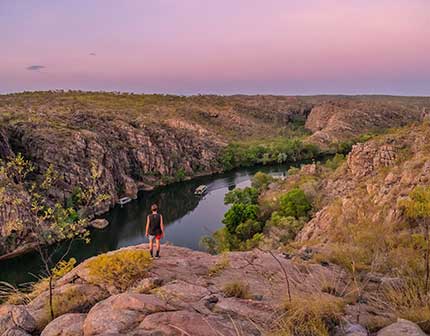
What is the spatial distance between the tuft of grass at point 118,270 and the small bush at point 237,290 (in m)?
2.14

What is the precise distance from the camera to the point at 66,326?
→ 5973mm

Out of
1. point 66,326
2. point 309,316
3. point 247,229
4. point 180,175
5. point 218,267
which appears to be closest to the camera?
point 309,316

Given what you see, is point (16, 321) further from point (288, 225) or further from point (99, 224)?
point (99, 224)

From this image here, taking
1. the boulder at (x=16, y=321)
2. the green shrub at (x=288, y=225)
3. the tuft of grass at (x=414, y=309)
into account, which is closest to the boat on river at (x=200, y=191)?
the green shrub at (x=288, y=225)

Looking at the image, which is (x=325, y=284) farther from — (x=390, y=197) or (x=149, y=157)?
(x=149, y=157)

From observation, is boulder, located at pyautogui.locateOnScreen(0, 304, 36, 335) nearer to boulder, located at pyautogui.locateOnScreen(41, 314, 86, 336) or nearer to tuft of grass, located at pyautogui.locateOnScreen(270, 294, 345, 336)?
boulder, located at pyautogui.locateOnScreen(41, 314, 86, 336)

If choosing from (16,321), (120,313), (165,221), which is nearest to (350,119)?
(165,221)

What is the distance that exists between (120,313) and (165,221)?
5819 cm

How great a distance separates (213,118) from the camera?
536 feet

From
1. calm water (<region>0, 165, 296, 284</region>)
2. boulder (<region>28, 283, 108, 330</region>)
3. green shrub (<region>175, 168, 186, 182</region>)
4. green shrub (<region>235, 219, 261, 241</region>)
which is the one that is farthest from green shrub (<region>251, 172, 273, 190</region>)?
boulder (<region>28, 283, 108, 330</region>)

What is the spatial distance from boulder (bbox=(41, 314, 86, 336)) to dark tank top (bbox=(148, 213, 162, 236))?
454 centimetres

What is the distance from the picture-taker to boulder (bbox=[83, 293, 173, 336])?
17.7 feet

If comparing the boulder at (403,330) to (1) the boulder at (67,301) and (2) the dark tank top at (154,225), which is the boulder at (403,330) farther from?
(2) the dark tank top at (154,225)

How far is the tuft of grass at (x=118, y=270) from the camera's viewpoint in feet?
25.9
